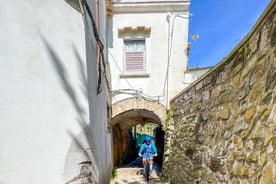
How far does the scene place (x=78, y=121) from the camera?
2121mm

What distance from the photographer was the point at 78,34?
7.26 feet

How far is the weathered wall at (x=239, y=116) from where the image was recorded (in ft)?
5.73

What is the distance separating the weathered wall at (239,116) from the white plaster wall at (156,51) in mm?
2925

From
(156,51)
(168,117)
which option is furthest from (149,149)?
(156,51)

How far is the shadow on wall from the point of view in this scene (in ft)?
6.76

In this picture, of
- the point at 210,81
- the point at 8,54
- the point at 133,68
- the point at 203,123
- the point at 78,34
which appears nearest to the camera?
the point at 8,54

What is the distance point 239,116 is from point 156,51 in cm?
529

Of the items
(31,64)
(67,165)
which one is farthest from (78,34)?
(67,165)

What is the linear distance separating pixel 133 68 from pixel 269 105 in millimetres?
5876

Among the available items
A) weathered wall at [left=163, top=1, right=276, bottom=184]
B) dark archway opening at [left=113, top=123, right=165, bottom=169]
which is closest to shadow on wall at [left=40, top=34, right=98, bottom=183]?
weathered wall at [left=163, top=1, right=276, bottom=184]

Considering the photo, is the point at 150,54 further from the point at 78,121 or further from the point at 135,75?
the point at 78,121

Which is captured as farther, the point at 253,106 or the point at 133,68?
Result: the point at 133,68

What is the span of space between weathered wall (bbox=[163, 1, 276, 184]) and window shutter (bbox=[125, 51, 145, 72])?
330 cm

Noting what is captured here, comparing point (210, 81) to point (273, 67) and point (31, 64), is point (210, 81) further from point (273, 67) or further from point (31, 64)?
point (31, 64)
